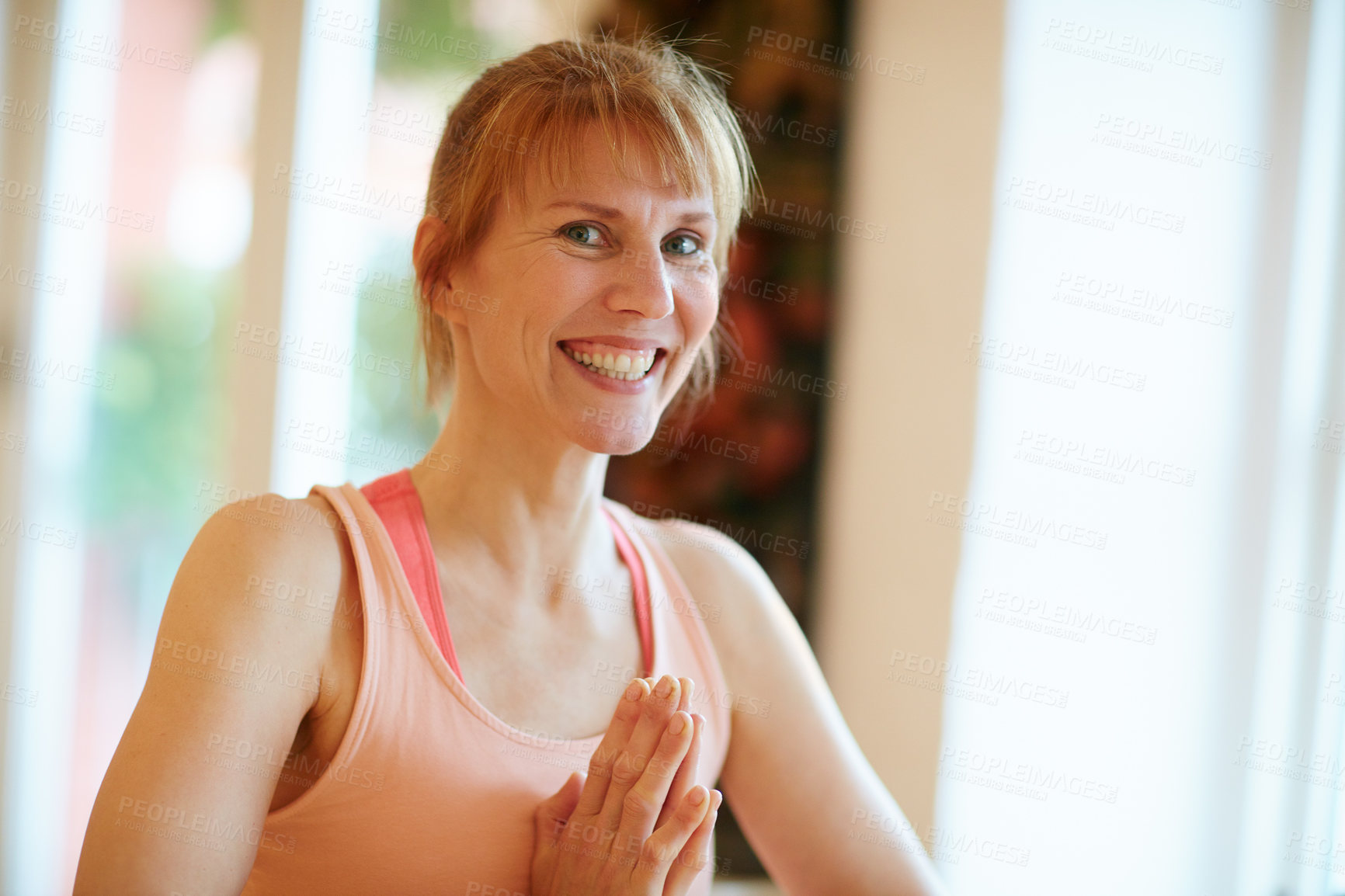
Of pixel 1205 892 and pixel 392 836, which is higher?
pixel 392 836

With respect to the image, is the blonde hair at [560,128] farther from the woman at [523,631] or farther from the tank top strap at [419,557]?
the tank top strap at [419,557]

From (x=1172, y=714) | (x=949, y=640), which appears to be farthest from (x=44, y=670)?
(x=1172, y=714)

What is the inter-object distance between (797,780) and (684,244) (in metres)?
0.65

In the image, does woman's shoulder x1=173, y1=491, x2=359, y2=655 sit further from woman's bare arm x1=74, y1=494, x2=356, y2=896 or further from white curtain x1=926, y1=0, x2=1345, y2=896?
white curtain x1=926, y1=0, x2=1345, y2=896

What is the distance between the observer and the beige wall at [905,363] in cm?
193

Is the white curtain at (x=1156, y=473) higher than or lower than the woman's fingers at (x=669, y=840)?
higher

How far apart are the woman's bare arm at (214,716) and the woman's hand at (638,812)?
263 millimetres

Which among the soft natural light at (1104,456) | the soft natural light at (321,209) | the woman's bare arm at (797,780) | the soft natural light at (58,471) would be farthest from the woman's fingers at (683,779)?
the soft natural light at (58,471)

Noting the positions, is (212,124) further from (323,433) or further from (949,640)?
(949,640)

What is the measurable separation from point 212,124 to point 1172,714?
8.11ft

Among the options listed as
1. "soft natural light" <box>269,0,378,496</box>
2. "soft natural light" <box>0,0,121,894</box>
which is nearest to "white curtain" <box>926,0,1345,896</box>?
"soft natural light" <box>269,0,378,496</box>

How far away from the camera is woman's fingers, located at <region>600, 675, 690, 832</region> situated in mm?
994

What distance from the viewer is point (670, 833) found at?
993mm

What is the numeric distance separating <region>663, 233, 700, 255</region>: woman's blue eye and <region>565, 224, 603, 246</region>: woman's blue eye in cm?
8
